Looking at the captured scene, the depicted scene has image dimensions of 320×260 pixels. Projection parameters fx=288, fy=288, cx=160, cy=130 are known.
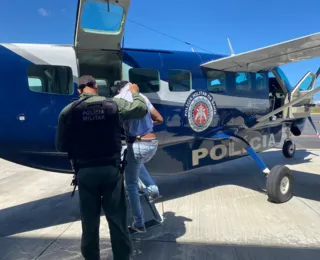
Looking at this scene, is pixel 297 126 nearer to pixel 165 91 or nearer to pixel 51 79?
pixel 165 91

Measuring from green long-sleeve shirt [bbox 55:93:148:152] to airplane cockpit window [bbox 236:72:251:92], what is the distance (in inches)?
152

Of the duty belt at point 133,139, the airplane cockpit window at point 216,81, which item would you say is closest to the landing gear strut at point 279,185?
the airplane cockpit window at point 216,81

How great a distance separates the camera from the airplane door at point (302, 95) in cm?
734

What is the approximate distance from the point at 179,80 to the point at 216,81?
1.02 meters

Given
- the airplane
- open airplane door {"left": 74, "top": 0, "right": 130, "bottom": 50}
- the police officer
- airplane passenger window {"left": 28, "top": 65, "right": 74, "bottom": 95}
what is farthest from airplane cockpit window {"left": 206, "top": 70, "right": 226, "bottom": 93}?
the police officer

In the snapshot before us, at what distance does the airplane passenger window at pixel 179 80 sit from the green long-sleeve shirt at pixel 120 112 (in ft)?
7.45

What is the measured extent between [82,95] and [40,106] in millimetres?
1637

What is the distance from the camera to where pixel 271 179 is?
514cm

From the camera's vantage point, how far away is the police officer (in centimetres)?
261

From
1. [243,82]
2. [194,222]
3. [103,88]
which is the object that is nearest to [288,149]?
[243,82]

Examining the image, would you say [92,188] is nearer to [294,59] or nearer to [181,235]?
[181,235]

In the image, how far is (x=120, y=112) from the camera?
2.87m

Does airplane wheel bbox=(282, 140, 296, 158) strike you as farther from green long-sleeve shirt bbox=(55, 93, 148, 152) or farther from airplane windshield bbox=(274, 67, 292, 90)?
green long-sleeve shirt bbox=(55, 93, 148, 152)

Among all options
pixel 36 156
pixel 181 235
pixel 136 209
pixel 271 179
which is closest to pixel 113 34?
pixel 36 156
